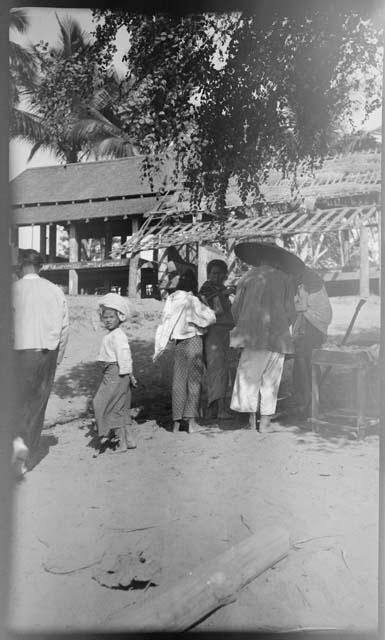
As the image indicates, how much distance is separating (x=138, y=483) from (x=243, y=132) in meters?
3.11

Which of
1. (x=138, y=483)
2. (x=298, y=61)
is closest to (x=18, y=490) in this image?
(x=138, y=483)

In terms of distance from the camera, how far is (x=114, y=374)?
4809mm

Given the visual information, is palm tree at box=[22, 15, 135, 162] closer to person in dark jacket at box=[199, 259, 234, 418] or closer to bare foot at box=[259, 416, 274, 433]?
person in dark jacket at box=[199, 259, 234, 418]

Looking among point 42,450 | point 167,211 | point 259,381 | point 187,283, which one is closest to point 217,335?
point 187,283

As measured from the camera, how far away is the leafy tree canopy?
4242mm

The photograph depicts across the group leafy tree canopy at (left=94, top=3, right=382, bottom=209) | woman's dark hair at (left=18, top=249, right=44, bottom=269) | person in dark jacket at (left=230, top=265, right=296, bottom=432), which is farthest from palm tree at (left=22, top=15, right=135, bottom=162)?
person in dark jacket at (left=230, top=265, right=296, bottom=432)

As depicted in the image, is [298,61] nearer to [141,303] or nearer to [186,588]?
[186,588]

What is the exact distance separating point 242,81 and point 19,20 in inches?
82.1

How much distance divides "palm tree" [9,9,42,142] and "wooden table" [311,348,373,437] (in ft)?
9.47

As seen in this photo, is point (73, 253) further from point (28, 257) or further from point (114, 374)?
point (28, 257)

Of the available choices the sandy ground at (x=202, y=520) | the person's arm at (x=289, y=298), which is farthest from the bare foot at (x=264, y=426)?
the person's arm at (x=289, y=298)

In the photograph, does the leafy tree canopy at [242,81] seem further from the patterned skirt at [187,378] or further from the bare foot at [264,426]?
the bare foot at [264,426]

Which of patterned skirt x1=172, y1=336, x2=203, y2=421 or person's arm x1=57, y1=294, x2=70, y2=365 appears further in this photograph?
patterned skirt x1=172, y1=336, x2=203, y2=421

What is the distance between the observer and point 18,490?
3910 mm
